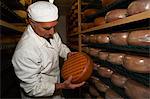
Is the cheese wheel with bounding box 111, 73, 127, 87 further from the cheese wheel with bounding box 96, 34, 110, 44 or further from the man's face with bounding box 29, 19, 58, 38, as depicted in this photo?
the man's face with bounding box 29, 19, 58, 38

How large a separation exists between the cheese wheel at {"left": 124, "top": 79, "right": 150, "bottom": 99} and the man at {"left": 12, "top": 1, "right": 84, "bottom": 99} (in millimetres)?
422

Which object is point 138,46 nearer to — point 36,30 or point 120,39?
point 120,39

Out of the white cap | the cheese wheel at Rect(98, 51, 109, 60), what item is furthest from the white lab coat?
the cheese wheel at Rect(98, 51, 109, 60)

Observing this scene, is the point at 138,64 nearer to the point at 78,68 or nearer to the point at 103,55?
the point at 78,68

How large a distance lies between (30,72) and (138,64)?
0.81 metres

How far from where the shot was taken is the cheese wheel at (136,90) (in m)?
1.22

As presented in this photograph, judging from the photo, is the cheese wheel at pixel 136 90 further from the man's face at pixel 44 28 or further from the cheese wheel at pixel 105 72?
the man's face at pixel 44 28

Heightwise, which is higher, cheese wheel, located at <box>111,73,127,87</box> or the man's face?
the man's face

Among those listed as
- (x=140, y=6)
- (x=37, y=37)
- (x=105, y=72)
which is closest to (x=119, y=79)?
(x=105, y=72)

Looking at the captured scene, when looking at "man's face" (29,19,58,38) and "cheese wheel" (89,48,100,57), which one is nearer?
"man's face" (29,19,58,38)

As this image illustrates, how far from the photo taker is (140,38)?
1.28m

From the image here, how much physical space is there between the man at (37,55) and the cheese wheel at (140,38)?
0.57m

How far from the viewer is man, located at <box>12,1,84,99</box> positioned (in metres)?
1.60

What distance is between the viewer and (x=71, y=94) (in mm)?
3908
